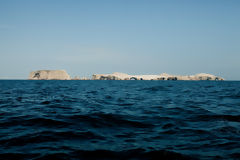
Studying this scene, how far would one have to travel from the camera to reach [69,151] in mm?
5191

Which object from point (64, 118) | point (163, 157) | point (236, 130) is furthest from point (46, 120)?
point (236, 130)

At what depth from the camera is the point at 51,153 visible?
4.99 m

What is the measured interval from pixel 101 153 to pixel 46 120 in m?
4.96

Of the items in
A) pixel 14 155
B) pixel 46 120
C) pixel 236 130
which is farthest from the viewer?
pixel 46 120

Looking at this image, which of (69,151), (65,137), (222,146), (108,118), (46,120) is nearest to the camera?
(69,151)

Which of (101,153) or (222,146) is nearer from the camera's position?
(101,153)

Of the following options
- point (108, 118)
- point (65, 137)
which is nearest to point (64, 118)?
point (108, 118)

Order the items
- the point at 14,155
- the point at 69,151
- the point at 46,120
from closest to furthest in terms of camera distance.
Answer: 1. the point at 14,155
2. the point at 69,151
3. the point at 46,120

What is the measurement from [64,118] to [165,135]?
5308mm

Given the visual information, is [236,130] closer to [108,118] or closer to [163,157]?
A: [163,157]

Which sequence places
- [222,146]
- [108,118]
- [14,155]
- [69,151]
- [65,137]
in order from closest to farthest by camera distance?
[14,155] < [69,151] < [222,146] < [65,137] < [108,118]

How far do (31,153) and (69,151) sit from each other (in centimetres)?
100

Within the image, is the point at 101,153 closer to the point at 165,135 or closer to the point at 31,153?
the point at 31,153

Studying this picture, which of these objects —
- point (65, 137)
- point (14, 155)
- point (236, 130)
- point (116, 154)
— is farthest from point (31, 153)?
point (236, 130)
